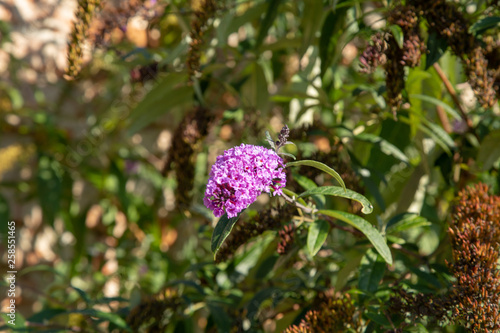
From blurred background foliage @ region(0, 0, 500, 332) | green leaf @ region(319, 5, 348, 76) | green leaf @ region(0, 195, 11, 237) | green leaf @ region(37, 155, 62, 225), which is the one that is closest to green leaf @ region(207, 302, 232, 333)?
blurred background foliage @ region(0, 0, 500, 332)

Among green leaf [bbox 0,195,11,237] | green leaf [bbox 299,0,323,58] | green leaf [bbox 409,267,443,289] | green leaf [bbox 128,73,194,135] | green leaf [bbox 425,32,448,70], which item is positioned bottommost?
green leaf [bbox 0,195,11,237]

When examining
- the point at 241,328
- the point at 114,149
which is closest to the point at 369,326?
the point at 241,328

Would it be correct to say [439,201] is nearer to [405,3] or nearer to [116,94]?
[405,3]

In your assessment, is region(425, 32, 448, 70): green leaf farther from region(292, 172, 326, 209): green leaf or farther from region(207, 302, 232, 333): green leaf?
region(207, 302, 232, 333): green leaf

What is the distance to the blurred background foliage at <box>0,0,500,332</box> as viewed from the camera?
78 cm

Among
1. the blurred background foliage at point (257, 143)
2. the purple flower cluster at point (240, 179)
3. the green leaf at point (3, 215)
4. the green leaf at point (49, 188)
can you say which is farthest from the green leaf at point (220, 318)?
the green leaf at point (3, 215)

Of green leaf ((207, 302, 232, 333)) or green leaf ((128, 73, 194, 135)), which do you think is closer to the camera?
green leaf ((207, 302, 232, 333))

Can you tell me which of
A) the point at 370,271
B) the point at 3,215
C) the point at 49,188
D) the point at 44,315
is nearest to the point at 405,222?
A: the point at 370,271

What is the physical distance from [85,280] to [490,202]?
4.48 ft

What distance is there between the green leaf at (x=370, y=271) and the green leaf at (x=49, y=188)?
36.7 inches

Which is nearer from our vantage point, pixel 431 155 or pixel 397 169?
pixel 431 155

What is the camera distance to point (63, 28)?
1804mm

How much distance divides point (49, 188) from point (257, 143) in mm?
759

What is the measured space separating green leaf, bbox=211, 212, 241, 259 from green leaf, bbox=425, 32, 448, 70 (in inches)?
16.2
